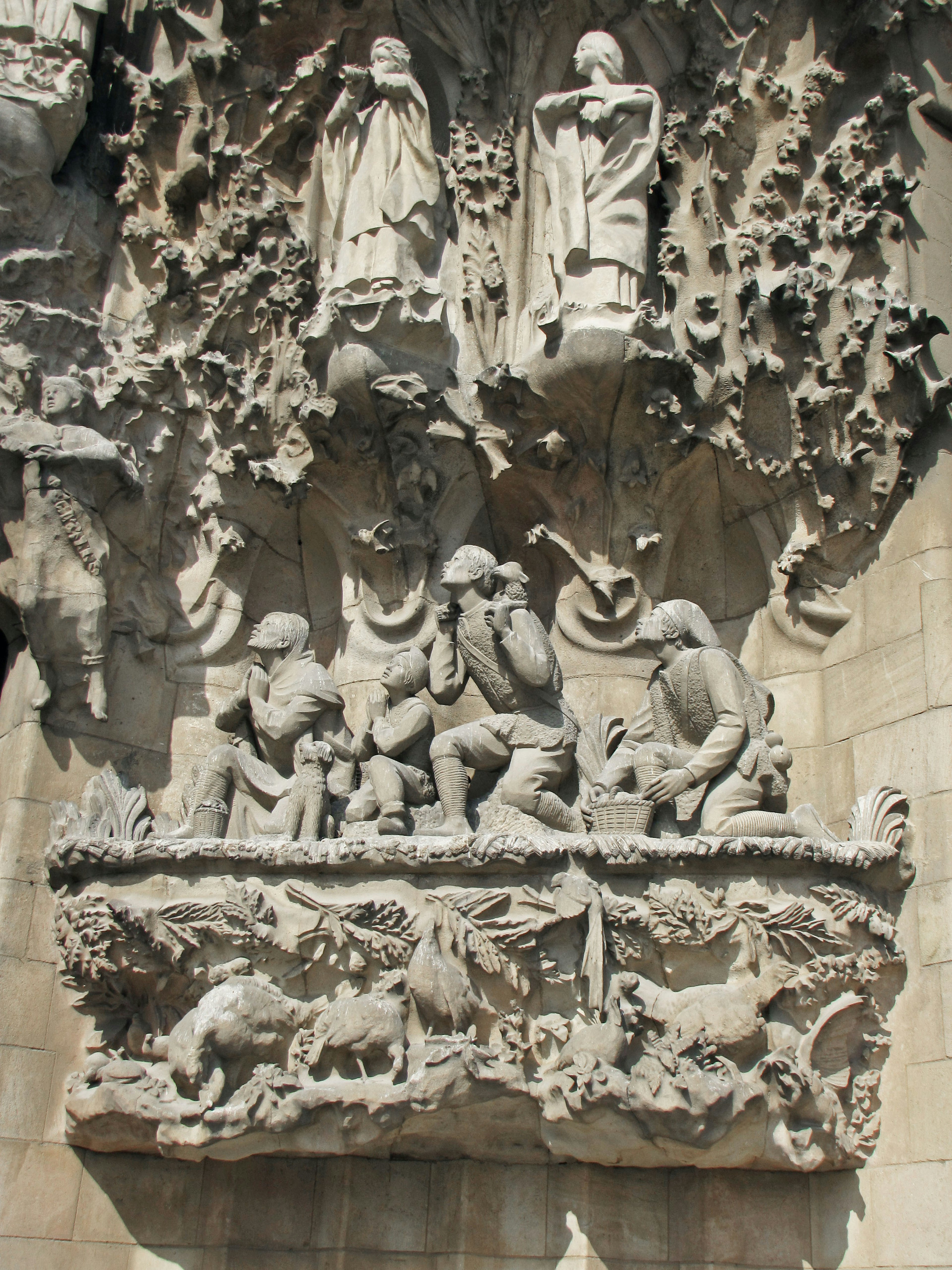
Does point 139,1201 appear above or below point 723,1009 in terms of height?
below

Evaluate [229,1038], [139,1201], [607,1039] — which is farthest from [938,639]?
[139,1201]

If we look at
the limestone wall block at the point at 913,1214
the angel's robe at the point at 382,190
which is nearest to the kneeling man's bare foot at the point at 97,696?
the angel's robe at the point at 382,190

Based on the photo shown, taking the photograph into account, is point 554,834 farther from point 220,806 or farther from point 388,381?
point 388,381

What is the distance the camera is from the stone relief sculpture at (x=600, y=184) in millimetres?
7484

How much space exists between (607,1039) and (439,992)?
78cm

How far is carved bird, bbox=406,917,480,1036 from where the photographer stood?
6.05m

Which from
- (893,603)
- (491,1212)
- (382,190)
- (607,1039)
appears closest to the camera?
(607,1039)

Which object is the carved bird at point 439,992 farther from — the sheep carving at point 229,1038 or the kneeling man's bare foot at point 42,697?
the kneeling man's bare foot at point 42,697

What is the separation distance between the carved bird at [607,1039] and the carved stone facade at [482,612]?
0.02 m

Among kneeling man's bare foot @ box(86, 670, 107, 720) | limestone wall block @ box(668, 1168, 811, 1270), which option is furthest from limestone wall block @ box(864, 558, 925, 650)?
kneeling man's bare foot @ box(86, 670, 107, 720)

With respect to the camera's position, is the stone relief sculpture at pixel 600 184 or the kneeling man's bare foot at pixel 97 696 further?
the stone relief sculpture at pixel 600 184

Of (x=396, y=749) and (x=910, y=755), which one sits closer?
(x=910, y=755)

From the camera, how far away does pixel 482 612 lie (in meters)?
7.00

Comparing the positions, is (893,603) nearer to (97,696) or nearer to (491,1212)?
(491,1212)
